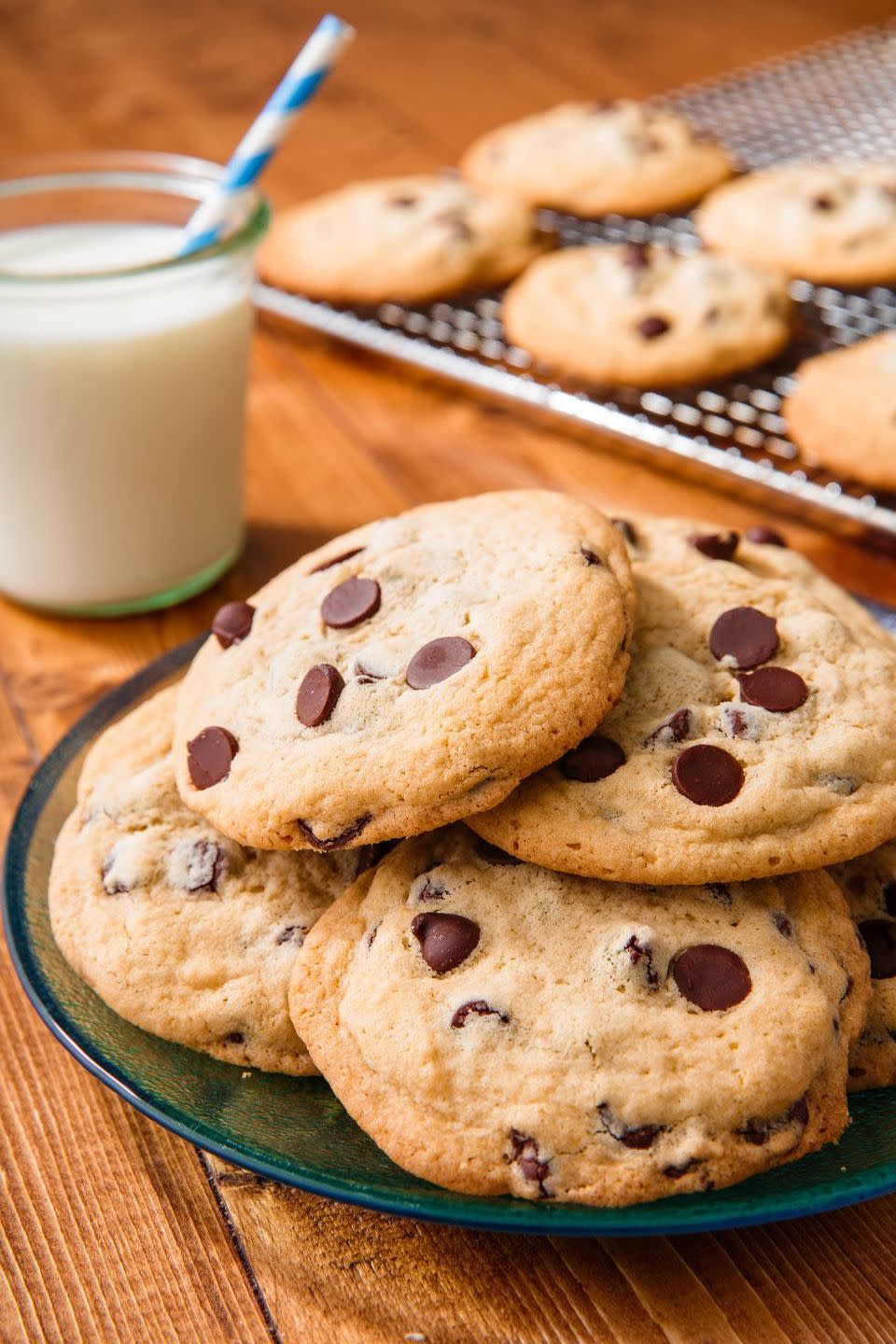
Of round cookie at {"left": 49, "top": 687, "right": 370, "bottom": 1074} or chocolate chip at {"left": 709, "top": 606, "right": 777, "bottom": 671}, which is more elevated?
chocolate chip at {"left": 709, "top": 606, "right": 777, "bottom": 671}

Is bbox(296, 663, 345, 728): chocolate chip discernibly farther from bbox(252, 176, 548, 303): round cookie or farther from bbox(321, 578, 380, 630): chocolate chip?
bbox(252, 176, 548, 303): round cookie

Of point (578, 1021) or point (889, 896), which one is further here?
point (889, 896)

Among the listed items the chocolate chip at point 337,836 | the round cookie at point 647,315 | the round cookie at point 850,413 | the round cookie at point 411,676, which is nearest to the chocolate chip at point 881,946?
the round cookie at point 411,676

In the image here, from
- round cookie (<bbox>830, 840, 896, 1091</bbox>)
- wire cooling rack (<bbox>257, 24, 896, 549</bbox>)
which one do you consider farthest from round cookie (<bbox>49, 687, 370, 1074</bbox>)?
wire cooling rack (<bbox>257, 24, 896, 549</bbox>)

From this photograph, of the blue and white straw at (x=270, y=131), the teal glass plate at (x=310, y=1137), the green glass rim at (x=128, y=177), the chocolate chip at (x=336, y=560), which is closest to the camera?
the teal glass plate at (x=310, y=1137)

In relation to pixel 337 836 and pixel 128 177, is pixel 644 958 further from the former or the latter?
pixel 128 177

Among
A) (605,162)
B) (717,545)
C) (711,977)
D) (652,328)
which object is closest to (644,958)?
(711,977)

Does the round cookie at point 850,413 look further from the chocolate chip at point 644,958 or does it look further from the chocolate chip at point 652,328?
the chocolate chip at point 644,958
